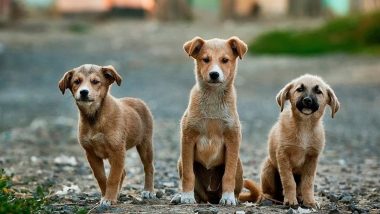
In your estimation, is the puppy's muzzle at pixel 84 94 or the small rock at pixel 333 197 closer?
the puppy's muzzle at pixel 84 94

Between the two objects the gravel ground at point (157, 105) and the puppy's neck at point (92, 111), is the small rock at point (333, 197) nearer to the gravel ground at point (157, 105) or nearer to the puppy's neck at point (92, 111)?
the gravel ground at point (157, 105)

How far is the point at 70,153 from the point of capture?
12.5 m

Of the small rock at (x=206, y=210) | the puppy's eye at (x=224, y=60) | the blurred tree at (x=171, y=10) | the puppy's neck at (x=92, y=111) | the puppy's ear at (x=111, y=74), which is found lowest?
the small rock at (x=206, y=210)

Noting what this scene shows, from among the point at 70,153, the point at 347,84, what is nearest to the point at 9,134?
the point at 70,153

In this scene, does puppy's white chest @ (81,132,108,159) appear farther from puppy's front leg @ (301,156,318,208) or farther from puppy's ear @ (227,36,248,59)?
puppy's front leg @ (301,156,318,208)

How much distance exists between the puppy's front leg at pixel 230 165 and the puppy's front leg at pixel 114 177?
0.85 meters

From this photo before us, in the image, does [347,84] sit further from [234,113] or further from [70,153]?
[234,113]

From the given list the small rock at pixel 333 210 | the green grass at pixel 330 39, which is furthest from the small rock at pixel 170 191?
the green grass at pixel 330 39

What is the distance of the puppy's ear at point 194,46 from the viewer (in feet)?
26.0

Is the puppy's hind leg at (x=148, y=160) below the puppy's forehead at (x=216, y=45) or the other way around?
below

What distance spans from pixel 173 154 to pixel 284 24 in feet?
57.6

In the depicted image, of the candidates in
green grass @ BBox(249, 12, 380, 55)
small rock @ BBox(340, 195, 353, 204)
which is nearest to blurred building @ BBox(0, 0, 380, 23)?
green grass @ BBox(249, 12, 380, 55)

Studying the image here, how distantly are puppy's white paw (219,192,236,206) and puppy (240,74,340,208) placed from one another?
1.44 feet

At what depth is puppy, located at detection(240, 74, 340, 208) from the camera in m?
7.89
